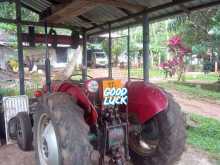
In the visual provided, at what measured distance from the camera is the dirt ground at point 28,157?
402cm

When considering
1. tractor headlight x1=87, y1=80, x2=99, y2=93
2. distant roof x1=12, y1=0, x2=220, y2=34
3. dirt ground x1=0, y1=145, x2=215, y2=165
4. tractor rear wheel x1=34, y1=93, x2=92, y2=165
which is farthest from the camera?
distant roof x1=12, y1=0, x2=220, y2=34

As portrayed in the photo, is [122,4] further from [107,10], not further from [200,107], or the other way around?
[200,107]

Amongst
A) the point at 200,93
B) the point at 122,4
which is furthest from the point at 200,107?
the point at 122,4

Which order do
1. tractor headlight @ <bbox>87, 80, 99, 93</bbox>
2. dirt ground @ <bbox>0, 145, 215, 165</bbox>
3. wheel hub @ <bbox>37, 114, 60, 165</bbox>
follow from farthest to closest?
dirt ground @ <bbox>0, 145, 215, 165</bbox>
tractor headlight @ <bbox>87, 80, 99, 93</bbox>
wheel hub @ <bbox>37, 114, 60, 165</bbox>

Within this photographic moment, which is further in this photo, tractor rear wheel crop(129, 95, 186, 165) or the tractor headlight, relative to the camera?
tractor rear wheel crop(129, 95, 186, 165)

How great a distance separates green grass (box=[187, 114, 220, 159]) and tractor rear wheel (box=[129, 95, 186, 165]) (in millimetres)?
1306

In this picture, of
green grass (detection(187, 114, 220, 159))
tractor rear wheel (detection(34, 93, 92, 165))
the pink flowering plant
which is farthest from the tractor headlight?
the pink flowering plant

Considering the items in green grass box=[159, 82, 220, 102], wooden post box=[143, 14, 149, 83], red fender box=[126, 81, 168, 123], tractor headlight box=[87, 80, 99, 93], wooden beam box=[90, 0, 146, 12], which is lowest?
green grass box=[159, 82, 220, 102]

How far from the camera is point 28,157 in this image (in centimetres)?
434

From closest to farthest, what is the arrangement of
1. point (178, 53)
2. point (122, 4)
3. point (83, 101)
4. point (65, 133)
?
point (65, 133) < point (83, 101) < point (122, 4) < point (178, 53)

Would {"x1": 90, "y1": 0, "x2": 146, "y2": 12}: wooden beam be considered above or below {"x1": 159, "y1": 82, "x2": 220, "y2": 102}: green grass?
above

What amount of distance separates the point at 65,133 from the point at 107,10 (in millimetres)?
4050

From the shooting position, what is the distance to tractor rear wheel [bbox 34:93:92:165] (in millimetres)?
2521

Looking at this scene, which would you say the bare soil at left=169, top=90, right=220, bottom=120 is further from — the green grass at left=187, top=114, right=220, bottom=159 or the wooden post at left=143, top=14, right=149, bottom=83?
the wooden post at left=143, top=14, right=149, bottom=83
